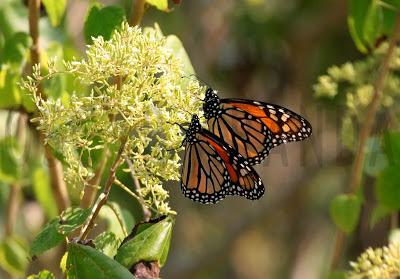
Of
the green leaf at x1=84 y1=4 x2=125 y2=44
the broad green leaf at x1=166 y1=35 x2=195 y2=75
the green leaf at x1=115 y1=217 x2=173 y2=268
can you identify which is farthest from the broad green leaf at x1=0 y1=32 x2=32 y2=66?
the green leaf at x1=115 y1=217 x2=173 y2=268

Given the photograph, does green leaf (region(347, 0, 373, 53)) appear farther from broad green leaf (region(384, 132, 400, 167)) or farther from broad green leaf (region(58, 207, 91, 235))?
broad green leaf (region(58, 207, 91, 235))

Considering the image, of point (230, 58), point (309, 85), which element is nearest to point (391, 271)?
point (309, 85)

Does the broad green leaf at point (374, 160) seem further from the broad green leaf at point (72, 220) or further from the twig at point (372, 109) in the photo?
the broad green leaf at point (72, 220)

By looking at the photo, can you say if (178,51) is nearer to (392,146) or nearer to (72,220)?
(72,220)

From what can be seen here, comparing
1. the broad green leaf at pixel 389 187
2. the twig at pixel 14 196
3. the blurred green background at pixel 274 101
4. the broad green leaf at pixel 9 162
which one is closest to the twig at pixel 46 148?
the broad green leaf at pixel 9 162

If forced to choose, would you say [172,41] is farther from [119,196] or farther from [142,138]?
[119,196]
